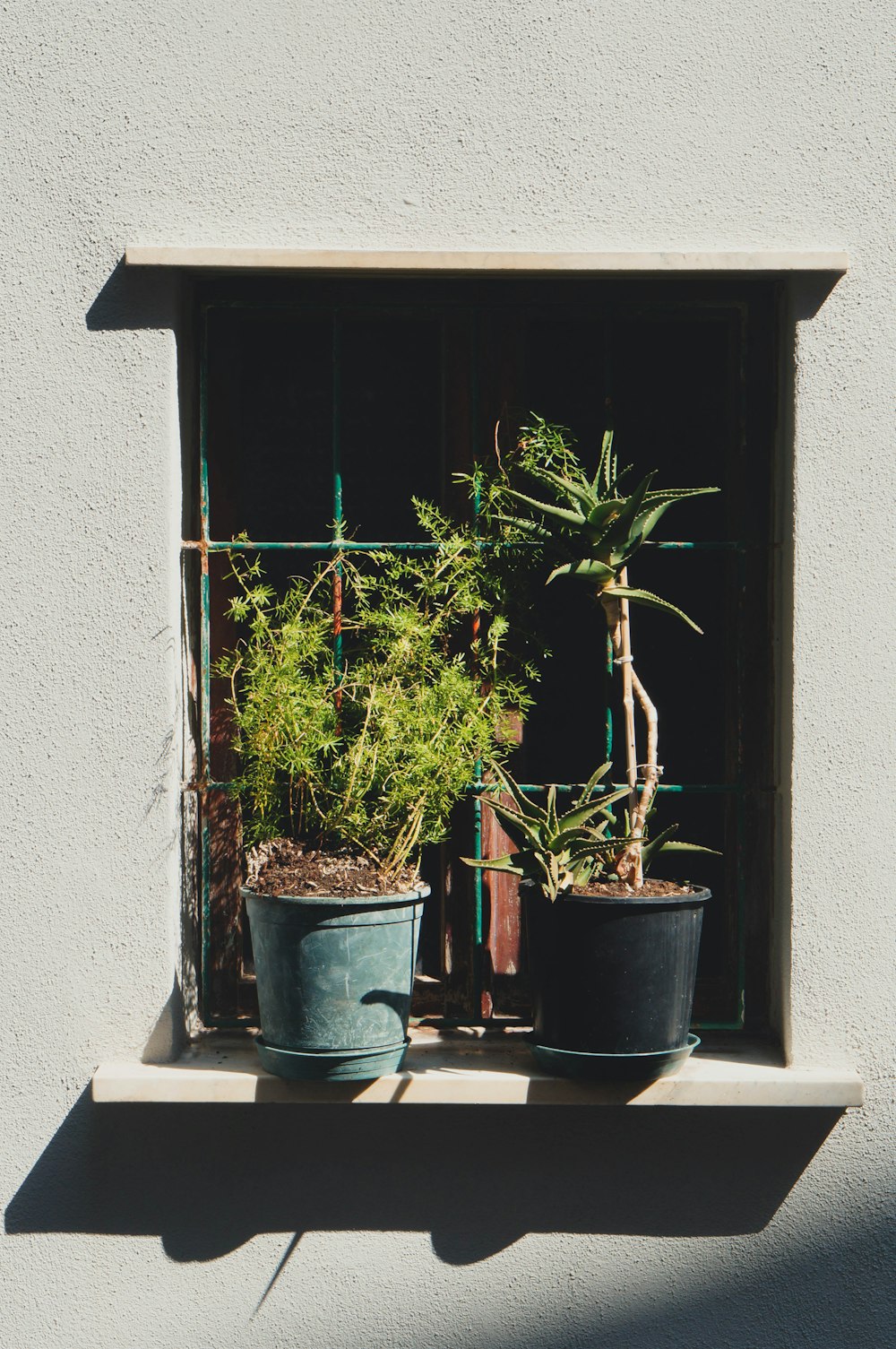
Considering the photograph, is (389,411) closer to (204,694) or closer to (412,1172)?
(204,694)

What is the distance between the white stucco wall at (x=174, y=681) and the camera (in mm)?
2402

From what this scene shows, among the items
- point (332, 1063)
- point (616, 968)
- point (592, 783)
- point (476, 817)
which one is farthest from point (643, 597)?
point (332, 1063)

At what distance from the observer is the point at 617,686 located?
2588 mm

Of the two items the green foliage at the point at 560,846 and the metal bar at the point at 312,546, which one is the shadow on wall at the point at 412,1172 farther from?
the metal bar at the point at 312,546

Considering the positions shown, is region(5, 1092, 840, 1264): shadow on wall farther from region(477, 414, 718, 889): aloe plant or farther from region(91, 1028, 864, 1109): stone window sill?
region(477, 414, 718, 889): aloe plant

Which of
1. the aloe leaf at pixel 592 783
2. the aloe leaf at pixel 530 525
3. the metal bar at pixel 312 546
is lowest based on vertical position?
A: the aloe leaf at pixel 592 783

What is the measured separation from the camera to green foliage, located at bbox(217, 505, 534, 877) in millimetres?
2264

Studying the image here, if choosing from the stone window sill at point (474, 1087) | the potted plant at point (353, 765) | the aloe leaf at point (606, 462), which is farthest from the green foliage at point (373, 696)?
the stone window sill at point (474, 1087)

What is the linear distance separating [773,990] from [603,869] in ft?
1.80

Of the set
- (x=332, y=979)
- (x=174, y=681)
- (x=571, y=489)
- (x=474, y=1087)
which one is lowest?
(x=474, y=1087)

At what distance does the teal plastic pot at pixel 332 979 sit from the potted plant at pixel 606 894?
0.24 m

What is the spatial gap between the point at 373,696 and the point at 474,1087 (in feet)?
2.72

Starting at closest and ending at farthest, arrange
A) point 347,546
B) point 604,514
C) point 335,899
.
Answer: point 335,899, point 604,514, point 347,546

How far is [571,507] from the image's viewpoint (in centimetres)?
252
